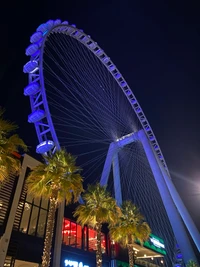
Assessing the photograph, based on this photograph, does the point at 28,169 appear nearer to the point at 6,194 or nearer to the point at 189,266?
the point at 6,194

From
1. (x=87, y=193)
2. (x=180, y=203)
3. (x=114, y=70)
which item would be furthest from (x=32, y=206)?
(x=114, y=70)

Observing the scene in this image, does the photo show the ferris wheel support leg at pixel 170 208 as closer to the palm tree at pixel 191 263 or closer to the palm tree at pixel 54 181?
the palm tree at pixel 191 263

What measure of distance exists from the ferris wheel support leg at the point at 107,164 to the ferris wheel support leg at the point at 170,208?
6.24m

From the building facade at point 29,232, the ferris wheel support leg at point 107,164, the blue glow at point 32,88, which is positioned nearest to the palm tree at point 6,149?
the building facade at point 29,232

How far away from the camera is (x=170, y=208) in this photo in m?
42.9

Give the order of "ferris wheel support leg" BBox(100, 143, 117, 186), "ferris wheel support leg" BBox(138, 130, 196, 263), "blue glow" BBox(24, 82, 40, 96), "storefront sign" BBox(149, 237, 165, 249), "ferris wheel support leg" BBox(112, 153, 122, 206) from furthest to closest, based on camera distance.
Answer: "storefront sign" BBox(149, 237, 165, 249) < "ferris wheel support leg" BBox(112, 153, 122, 206) < "ferris wheel support leg" BBox(100, 143, 117, 186) < "ferris wheel support leg" BBox(138, 130, 196, 263) < "blue glow" BBox(24, 82, 40, 96)

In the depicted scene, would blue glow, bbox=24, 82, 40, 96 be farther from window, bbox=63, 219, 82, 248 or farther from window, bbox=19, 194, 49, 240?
window, bbox=63, 219, 82, 248

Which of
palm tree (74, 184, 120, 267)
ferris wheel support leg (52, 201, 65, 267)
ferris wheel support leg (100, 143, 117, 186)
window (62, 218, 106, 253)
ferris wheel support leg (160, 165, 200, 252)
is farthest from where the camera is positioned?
ferris wheel support leg (100, 143, 117, 186)

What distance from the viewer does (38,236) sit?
2881 cm

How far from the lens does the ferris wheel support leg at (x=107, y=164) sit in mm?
45525

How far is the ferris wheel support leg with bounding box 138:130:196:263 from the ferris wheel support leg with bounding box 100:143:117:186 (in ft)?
20.5

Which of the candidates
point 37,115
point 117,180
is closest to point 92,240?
point 117,180

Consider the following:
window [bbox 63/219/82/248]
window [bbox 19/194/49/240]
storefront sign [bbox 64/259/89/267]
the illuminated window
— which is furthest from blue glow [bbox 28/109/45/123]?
storefront sign [bbox 64/259/89/267]

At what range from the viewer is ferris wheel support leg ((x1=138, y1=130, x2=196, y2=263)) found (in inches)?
1586
